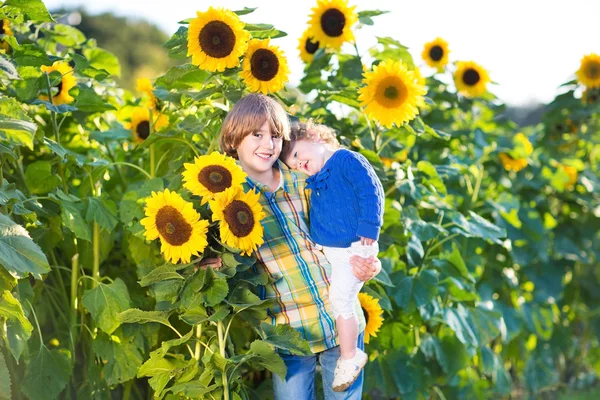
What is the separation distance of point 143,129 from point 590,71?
3.09 meters

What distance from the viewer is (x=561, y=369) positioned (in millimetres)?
5055

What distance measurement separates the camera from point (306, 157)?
269 centimetres

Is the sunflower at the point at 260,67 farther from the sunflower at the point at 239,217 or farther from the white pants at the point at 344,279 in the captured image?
the white pants at the point at 344,279

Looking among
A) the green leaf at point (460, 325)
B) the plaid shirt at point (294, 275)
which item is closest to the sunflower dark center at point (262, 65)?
the plaid shirt at point (294, 275)

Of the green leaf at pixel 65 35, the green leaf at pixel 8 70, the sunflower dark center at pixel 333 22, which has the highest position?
the green leaf at pixel 65 35

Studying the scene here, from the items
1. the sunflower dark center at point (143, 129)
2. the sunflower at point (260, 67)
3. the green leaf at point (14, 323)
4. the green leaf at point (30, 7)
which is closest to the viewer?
the green leaf at point (14, 323)

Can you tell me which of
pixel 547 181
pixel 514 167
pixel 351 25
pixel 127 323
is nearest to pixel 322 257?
pixel 127 323

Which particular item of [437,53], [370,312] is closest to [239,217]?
[370,312]

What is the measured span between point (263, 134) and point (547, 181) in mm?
2839

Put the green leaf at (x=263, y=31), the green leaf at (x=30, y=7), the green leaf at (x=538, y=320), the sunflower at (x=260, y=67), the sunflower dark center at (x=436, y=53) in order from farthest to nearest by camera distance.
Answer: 1. the green leaf at (x=538, y=320)
2. the sunflower dark center at (x=436, y=53)
3. the green leaf at (x=263, y=31)
4. the sunflower at (x=260, y=67)
5. the green leaf at (x=30, y=7)

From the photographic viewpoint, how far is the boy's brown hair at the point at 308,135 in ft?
8.99

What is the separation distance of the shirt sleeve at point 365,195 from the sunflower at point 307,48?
50.5 inches

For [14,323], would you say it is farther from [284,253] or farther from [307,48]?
[307,48]

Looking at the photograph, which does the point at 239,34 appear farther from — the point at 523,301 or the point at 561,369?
the point at 561,369
